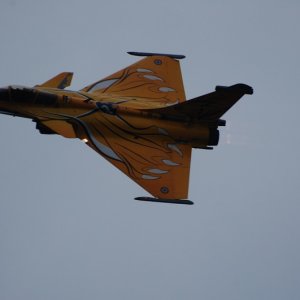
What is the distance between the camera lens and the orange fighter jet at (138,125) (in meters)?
29.3

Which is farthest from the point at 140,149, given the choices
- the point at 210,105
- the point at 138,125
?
the point at 210,105

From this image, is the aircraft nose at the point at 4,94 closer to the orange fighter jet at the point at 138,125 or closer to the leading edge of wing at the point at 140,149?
the orange fighter jet at the point at 138,125

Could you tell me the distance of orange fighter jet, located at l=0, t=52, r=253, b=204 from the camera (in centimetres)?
2927

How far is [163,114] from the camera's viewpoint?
1174 inches

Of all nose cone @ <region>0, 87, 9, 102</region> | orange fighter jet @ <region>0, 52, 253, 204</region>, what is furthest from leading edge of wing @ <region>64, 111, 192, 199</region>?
nose cone @ <region>0, 87, 9, 102</region>

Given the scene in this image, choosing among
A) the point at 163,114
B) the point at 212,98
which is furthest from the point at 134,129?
the point at 212,98

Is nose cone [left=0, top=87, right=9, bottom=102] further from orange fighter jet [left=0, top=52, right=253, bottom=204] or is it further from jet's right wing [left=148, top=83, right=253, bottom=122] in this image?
jet's right wing [left=148, top=83, right=253, bottom=122]

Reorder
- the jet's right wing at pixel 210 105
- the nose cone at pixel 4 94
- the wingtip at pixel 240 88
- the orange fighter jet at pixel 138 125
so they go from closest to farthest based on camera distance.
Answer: the wingtip at pixel 240 88
the jet's right wing at pixel 210 105
the orange fighter jet at pixel 138 125
the nose cone at pixel 4 94

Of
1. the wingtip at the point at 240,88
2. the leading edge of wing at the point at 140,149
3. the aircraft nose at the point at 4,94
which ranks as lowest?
the leading edge of wing at the point at 140,149

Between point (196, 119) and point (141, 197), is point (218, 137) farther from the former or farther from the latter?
point (141, 197)

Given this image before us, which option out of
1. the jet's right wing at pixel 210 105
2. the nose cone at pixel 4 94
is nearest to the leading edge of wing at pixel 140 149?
the jet's right wing at pixel 210 105

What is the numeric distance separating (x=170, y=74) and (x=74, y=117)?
563 centimetres

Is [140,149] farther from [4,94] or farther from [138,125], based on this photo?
[4,94]

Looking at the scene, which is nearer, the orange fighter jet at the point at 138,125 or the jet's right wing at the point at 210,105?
the jet's right wing at the point at 210,105
